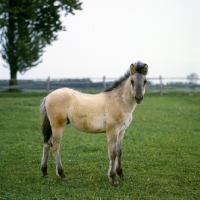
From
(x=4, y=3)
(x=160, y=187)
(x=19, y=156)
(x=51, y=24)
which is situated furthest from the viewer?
(x=51, y=24)

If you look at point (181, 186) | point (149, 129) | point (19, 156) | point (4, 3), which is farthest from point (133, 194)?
point (4, 3)

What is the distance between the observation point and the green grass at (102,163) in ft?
22.5

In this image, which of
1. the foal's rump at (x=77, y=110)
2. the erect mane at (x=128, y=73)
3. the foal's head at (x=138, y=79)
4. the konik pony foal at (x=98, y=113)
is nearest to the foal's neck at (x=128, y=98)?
the konik pony foal at (x=98, y=113)

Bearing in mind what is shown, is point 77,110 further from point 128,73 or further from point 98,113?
point 128,73

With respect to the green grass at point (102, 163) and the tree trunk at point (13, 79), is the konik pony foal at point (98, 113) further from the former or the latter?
the tree trunk at point (13, 79)

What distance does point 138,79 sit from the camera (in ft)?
23.8

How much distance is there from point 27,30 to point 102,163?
85.5 feet

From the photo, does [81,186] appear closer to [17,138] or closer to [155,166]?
[155,166]

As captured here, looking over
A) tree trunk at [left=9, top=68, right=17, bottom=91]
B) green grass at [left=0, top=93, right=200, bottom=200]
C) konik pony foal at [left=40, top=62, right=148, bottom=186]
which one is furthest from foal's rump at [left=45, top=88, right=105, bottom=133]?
tree trunk at [left=9, top=68, right=17, bottom=91]

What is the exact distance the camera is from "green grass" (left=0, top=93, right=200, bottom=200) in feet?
22.5

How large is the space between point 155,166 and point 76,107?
8.83ft

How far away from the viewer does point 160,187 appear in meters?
7.21

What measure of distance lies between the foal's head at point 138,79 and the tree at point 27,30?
25804mm

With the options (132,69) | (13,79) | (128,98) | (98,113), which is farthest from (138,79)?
(13,79)
